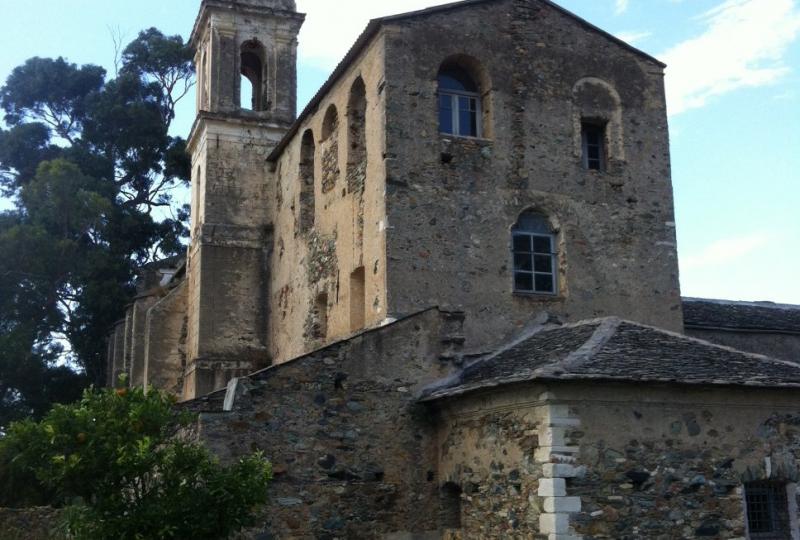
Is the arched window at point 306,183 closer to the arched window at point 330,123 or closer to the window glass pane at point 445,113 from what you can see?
the arched window at point 330,123

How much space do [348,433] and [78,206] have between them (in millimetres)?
21055

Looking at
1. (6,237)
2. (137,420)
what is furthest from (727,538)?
(6,237)

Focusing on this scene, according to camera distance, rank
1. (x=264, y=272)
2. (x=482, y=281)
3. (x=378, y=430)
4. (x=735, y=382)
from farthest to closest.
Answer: (x=264, y=272) → (x=482, y=281) → (x=378, y=430) → (x=735, y=382)

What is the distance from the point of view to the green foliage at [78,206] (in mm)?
29391

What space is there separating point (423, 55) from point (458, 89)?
909 mm

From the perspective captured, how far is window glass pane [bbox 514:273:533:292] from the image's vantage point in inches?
608

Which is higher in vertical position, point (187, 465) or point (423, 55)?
point (423, 55)

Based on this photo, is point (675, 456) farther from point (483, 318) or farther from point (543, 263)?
point (543, 263)

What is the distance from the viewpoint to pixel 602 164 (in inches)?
655

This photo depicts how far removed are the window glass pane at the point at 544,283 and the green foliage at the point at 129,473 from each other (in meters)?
6.69

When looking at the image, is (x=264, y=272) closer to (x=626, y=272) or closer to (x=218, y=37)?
(x=218, y=37)

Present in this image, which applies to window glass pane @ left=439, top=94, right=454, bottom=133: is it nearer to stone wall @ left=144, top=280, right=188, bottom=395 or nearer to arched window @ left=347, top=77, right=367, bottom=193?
arched window @ left=347, top=77, right=367, bottom=193

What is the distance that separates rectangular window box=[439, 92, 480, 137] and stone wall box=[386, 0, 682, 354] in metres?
0.25

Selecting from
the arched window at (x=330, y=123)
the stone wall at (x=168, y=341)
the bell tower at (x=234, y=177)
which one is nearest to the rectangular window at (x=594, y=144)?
the arched window at (x=330, y=123)
